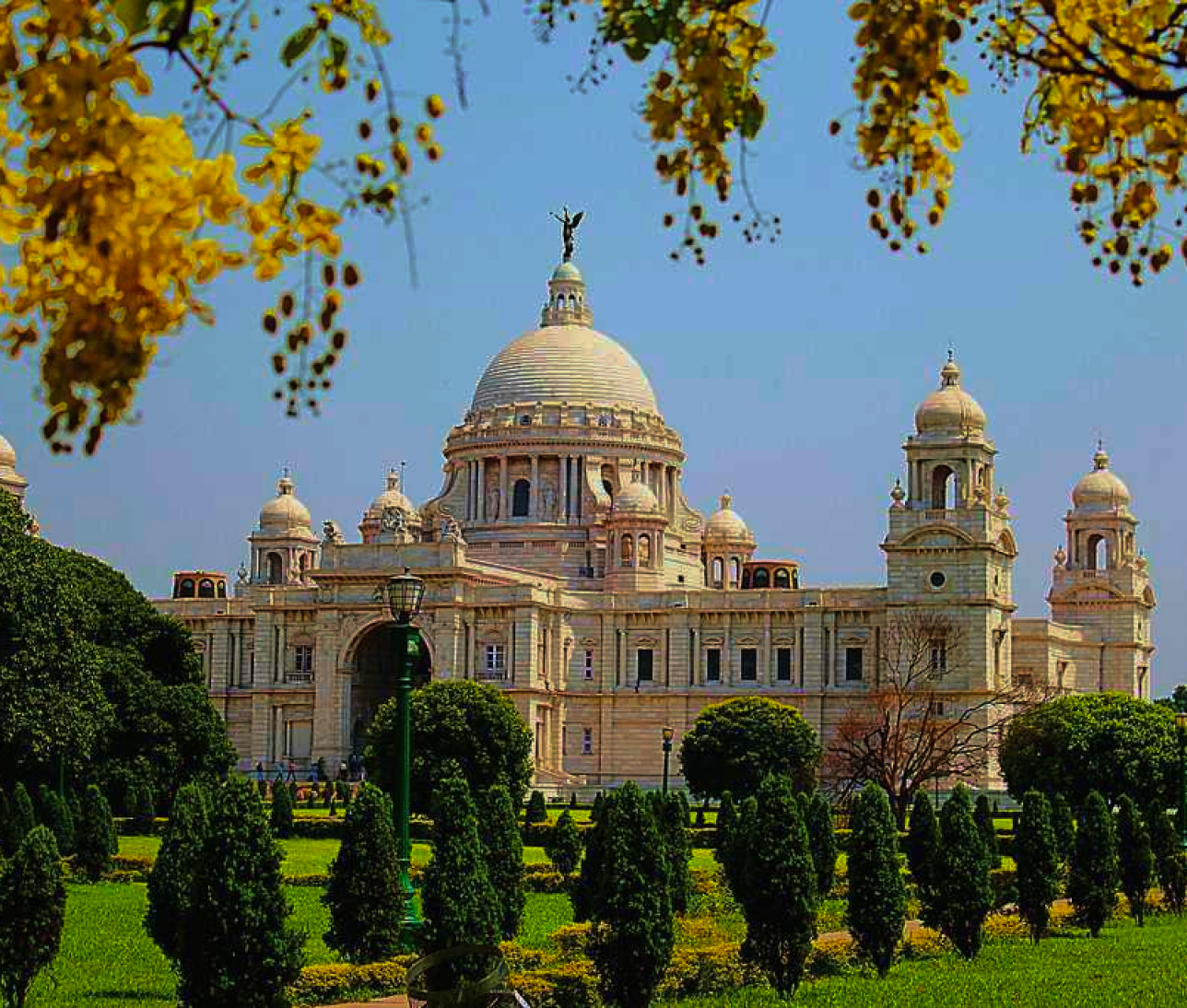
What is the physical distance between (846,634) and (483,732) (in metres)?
25.0

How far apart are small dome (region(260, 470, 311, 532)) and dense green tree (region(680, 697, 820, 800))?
3668 cm

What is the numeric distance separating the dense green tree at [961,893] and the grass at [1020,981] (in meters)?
0.34

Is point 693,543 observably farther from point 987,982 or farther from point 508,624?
point 987,982

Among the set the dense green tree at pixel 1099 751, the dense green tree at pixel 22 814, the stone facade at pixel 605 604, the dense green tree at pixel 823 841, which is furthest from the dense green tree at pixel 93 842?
the stone facade at pixel 605 604

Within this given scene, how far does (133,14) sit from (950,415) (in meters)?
76.6

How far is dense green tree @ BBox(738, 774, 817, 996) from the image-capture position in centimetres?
2331

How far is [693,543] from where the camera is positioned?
331 ft

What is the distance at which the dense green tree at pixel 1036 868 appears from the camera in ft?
100

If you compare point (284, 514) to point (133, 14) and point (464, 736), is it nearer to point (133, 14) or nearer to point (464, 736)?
point (464, 736)

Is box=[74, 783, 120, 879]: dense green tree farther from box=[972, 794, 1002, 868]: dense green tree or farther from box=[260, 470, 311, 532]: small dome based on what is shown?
box=[260, 470, 311, 532]: small dome

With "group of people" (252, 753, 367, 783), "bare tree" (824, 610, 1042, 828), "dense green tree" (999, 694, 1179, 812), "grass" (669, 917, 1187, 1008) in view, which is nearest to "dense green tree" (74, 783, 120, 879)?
"grass" (669, 917, 1187, 1008)

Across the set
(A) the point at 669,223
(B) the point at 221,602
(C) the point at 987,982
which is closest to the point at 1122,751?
(C) the point at 987,982

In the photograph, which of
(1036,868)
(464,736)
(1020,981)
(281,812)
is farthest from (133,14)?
(464,736)

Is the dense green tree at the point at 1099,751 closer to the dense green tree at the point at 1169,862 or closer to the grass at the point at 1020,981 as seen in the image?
the dense green tree at the point at 1169,862
